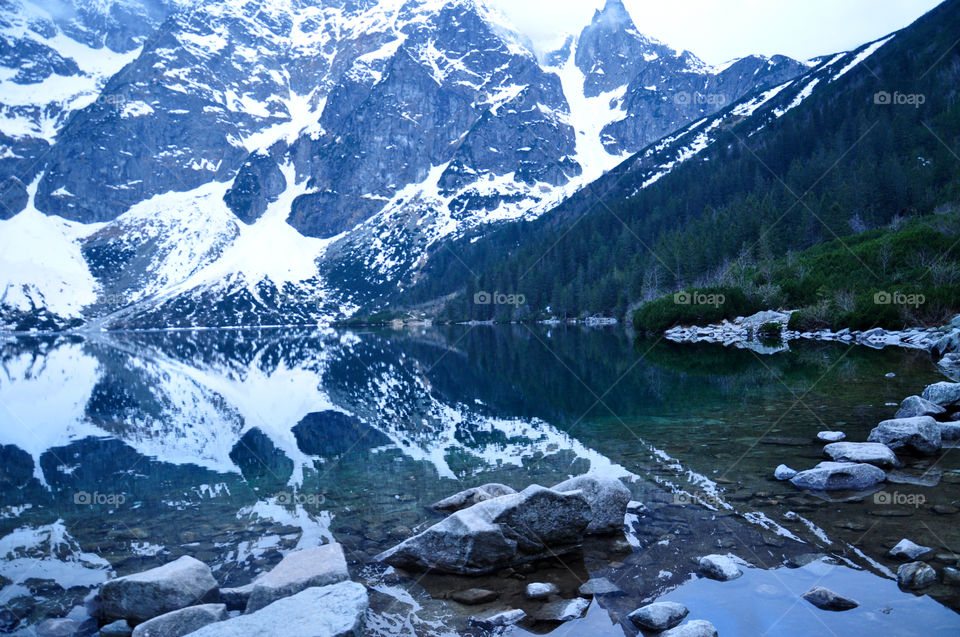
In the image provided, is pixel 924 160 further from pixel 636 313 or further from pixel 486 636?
pixel 486 636

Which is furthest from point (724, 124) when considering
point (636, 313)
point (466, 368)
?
point (466, 368)

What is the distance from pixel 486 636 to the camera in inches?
231

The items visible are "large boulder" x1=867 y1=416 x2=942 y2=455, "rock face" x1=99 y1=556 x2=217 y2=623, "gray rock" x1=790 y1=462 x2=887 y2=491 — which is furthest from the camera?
"large boulder" x1=867 y1=416 x2=942 y2=455

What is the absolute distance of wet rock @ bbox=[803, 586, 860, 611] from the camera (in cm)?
556

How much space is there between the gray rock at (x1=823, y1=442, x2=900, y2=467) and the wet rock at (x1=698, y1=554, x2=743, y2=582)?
16.7 ft

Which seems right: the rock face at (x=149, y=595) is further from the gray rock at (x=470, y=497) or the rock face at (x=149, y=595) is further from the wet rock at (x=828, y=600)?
the wet rock at (x=828, y=600)

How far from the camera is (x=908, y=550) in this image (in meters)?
6.54

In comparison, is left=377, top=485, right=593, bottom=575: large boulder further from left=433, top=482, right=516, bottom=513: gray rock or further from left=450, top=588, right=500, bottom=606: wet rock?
left=433, top=482, right=516, bottom=513: gray rock

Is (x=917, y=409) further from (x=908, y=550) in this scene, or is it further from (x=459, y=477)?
(x=459, y=477)

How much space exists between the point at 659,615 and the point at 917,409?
11032mm

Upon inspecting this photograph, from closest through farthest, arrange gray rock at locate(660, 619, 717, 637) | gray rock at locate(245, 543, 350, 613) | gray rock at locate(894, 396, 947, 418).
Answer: gray rock at locate(660, 619, 717, 637) < gray rock at locate(245, 543, 350, 613) < gray rock at locate(894, 396, 947, 418)

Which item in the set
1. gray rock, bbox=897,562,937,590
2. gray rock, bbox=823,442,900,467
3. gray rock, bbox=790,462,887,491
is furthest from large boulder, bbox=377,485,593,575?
gray rock, bbox=823,442,900,467

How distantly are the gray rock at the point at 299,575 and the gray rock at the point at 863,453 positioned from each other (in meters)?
9.34

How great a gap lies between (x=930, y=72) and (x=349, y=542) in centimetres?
13986
